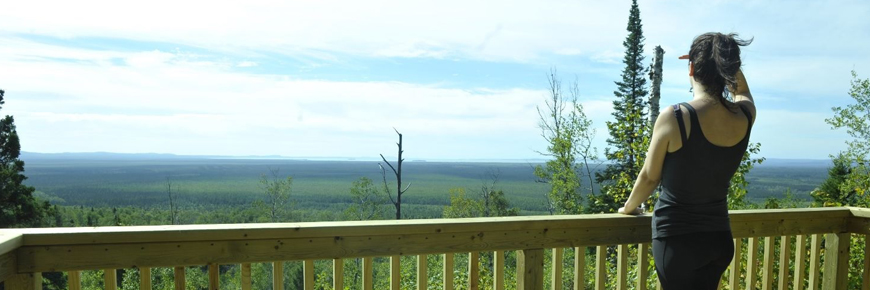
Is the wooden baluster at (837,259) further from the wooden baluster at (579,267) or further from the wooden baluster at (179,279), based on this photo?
the wooden baluster at (179,279)

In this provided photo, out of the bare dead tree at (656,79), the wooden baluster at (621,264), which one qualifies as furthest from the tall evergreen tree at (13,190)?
the wooden baluster at (621,264)

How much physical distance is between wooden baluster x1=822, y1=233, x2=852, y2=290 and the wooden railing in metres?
0.49

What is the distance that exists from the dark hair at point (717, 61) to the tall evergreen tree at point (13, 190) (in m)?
21.5

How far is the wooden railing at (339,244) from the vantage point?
153 cm

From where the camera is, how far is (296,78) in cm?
→ 10056

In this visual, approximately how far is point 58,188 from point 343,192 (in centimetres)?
3649

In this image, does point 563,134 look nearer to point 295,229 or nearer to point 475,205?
point 475,205

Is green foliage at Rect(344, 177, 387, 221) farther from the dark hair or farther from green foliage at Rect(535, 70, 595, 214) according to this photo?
the dark hair

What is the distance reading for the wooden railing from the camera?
153cm

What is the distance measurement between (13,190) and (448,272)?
21.4 m

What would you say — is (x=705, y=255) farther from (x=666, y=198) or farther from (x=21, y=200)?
(x=21, y=200)

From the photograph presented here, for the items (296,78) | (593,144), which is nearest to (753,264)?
(593,144)

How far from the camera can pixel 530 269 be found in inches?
80.3

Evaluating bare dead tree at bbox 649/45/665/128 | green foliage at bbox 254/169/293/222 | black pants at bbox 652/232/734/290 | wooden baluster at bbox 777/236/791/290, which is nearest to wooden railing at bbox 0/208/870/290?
wooden baluster at bbox 777/236/791/290
